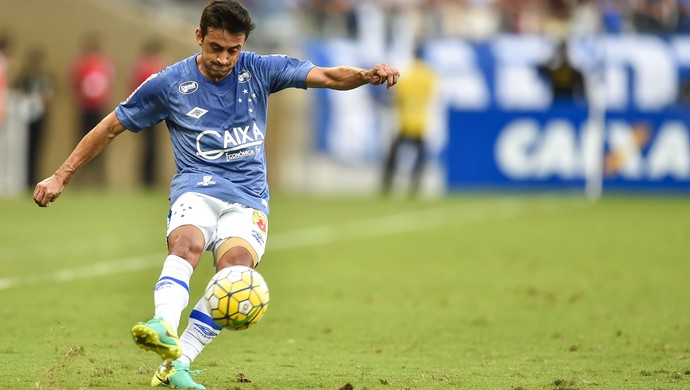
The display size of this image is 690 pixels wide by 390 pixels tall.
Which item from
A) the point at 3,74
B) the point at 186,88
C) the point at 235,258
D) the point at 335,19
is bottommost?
the point at 235,258

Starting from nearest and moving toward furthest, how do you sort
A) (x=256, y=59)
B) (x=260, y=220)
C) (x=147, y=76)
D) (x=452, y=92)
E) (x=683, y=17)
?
(x=260, y=220), (x=256, y=59), (x=147, y=76), (x=452, y=92), (x=683, y=17)

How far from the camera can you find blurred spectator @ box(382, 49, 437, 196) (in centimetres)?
2461

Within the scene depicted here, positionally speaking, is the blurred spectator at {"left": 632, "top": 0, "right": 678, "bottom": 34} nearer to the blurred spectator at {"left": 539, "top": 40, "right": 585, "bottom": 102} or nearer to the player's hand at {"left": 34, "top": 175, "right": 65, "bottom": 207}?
the blurred spectator at {"left": 539, "top": 40, "right": 585, "bottom": 102}

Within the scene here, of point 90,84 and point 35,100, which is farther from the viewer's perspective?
point 90,84

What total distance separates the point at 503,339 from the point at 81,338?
2.87 meters

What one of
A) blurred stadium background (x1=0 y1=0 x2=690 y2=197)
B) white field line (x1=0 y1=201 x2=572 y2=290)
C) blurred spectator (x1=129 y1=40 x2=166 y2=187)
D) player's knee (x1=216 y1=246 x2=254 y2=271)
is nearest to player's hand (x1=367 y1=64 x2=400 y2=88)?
player's knee (x1=216 y1=246 x2=254 y2=271)

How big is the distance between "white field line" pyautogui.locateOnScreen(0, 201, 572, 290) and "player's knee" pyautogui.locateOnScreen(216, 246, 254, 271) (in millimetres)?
5377

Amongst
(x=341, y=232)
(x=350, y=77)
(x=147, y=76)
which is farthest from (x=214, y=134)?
(x=147, y=76)

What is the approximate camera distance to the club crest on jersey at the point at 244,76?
22.9 feet

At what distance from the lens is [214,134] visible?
6914 mm

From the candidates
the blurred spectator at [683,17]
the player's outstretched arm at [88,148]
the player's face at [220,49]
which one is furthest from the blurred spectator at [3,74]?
the player's face at [220,49]

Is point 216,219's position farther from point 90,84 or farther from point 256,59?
point 90,84

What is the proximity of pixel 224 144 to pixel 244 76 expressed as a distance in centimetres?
40

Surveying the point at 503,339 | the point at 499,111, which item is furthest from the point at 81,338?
the point at 499,111
